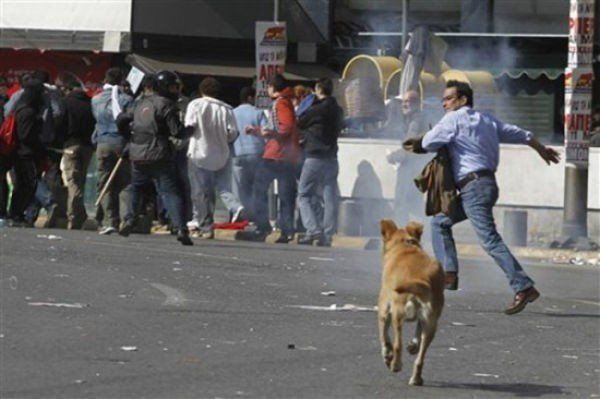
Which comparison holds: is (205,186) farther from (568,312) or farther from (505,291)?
(568,312)

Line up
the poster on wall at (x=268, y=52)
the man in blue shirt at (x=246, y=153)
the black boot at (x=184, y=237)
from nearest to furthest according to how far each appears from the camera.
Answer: the black boot at (x=184, y=237)
the man in blue shirt at (x=246, y=153)
the poster on wall at (x=268, y=52)

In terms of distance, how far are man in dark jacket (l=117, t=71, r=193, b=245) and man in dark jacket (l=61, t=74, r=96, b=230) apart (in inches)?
106

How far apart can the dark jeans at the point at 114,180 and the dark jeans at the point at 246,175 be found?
4.31 ft

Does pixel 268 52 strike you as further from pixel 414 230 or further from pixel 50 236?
pixel 414 230

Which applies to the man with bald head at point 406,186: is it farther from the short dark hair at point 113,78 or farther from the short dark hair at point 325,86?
the short dark hair at point 113,78

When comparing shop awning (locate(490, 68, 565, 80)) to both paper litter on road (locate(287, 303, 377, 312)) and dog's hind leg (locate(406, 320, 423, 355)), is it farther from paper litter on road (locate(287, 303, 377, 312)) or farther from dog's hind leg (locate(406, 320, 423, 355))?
dog's hind leg (locate(406, 320, 423, 355))

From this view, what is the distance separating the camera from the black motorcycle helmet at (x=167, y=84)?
18.5 meters

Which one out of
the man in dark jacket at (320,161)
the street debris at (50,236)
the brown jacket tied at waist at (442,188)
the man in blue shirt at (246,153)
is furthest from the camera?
the man in blue shirt at (246,153)

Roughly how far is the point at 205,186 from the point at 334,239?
5.76 feet

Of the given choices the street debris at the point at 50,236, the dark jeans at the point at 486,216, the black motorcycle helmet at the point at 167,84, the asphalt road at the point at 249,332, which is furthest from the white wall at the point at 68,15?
the dark jeans at the point at 486,216

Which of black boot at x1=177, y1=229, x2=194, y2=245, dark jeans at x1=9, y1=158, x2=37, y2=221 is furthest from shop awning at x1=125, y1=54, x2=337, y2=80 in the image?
black boot at x1=177, y1=229, x2=194, y2=245

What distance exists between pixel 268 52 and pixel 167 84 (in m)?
4.94

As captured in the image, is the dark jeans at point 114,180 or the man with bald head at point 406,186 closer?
the dark jeans at point 114,180

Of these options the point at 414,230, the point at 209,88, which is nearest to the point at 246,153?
the point at 209,88
